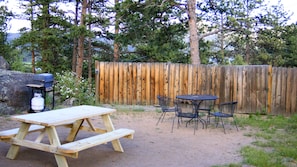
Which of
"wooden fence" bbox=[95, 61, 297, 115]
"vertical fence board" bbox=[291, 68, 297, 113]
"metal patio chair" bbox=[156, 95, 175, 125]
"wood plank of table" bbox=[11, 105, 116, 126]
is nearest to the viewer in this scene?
"wood plank of table" bbox=[11, 105, 116, 126]

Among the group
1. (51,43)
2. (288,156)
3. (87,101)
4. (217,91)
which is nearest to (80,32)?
(51,43)

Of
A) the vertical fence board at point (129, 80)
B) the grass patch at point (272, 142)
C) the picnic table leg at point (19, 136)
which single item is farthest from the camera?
the vertical fence board at point (129, 80)

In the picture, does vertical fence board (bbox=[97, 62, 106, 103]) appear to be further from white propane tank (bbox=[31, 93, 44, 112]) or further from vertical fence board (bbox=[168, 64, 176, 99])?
white propane tank (bbox=[31, 93, 44, 112])

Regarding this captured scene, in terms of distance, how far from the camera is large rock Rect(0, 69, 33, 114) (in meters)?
7.74

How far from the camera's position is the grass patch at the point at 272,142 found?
4410 mm

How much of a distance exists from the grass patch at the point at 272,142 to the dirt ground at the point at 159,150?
0.22 m

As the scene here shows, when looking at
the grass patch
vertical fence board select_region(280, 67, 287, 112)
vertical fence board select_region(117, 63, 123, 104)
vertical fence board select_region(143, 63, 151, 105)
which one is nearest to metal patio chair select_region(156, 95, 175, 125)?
vertical fence board select_region(143, 63, 151, 105)

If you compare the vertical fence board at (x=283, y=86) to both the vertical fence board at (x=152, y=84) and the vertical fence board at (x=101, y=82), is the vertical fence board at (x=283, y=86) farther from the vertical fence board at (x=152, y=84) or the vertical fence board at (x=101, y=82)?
the vertical fence board at (x=101, y=82)

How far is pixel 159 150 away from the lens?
4.96 m

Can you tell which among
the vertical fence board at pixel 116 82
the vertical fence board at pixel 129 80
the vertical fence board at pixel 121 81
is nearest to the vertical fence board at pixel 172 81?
the vertical fence board at pixel 129 80

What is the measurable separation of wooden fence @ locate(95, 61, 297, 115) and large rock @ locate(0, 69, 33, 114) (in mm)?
2216

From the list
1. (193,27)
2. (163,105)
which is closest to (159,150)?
(163,105)

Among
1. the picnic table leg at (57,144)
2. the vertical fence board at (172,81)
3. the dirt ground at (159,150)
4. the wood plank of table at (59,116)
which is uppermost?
the vertical fence board at (172,81)

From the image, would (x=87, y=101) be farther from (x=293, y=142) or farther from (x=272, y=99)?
(x=293, y=142)
